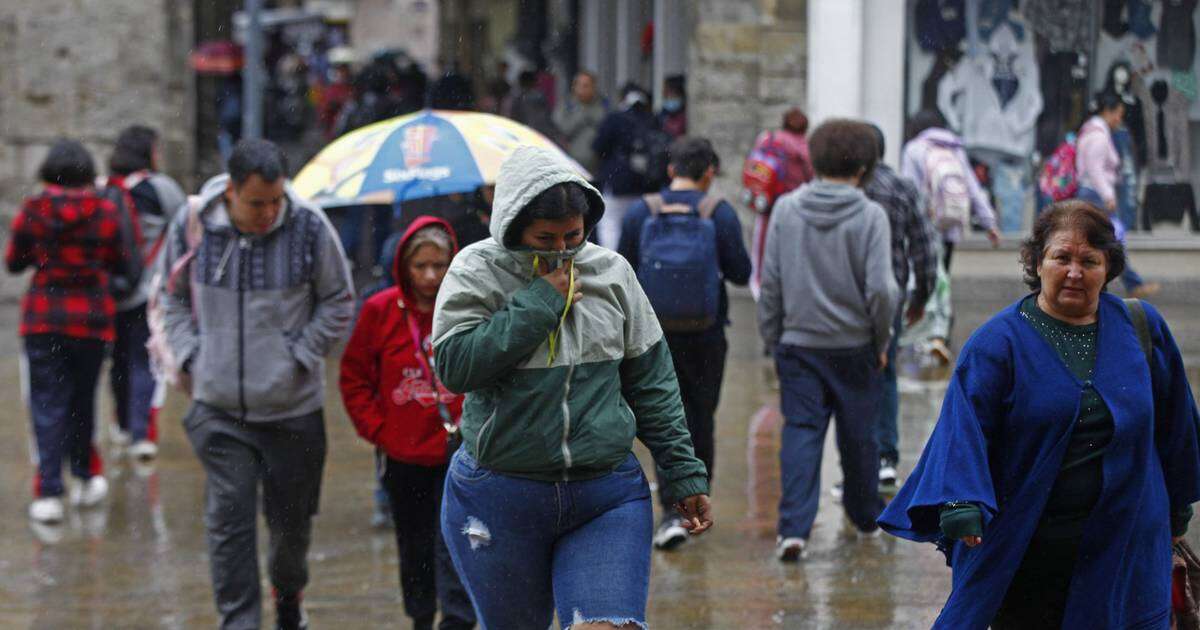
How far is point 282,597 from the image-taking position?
6121 mm

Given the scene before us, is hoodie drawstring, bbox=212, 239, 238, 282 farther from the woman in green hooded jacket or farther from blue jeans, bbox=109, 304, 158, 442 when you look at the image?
blue jeans, bbox=109, 304, 158, 442

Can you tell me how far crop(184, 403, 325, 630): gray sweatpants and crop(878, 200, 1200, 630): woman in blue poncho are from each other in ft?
7.94

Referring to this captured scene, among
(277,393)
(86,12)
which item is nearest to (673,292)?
(277,393)

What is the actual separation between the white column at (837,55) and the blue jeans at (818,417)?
8.33 metres

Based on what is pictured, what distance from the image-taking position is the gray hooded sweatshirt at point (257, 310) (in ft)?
19.4

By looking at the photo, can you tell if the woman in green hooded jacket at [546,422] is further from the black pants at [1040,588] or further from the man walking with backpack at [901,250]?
the man walking with backpack at [901,250]

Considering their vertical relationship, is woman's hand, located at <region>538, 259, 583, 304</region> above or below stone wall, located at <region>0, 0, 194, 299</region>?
below

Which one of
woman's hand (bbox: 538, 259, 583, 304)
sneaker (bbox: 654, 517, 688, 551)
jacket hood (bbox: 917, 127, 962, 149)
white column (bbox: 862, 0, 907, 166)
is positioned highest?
white column (bbox: 862, 0, 907, 166)

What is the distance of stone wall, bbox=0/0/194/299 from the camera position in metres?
15.6

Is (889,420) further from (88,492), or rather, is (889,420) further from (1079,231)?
(1079,231)

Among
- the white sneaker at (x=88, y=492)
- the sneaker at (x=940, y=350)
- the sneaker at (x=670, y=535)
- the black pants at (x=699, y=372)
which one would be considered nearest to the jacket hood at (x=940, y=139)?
the sneaker at (x=940, y=350)

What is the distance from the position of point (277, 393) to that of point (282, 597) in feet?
2.37

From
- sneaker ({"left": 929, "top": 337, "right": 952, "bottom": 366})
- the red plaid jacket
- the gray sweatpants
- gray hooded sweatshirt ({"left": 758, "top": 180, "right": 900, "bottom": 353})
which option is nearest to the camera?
the gray sweatpants

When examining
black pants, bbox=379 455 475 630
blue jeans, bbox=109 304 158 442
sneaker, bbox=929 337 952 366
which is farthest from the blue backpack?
sneaker, bbox=929 337 952 366
